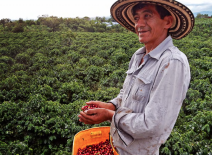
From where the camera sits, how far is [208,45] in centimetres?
1216

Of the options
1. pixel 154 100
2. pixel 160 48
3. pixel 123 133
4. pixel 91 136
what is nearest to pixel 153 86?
pixel 154 100

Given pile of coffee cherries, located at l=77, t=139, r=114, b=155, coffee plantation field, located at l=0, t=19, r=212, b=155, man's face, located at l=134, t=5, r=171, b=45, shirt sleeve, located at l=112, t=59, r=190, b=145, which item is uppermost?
man's face, located at l=134, t=5, r=171, b=45

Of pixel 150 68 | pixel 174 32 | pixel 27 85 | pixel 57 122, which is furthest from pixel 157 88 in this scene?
pixel 27 85

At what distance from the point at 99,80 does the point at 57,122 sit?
3351 mm

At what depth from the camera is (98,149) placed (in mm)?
2605

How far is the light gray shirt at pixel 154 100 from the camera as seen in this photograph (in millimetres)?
→ 1281

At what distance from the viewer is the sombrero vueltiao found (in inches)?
55.6

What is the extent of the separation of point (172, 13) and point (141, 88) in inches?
27.6

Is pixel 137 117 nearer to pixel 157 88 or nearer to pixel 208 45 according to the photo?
pixel 157 88

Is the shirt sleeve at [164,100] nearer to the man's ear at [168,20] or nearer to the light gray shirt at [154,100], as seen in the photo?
the light gray shirt at [154,100]

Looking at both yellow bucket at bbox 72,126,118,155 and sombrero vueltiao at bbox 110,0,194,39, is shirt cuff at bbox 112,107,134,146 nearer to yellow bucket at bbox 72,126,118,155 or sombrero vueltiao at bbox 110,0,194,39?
sombrero vueltiao at bbox 110,0,194,39

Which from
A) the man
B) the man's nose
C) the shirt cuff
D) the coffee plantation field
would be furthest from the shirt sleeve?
the coffee plantation field

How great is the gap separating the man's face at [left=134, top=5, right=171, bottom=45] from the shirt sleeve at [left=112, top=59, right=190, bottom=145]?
1.14 feet

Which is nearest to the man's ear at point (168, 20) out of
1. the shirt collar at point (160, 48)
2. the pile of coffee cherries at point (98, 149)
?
the shirt collar at point (160, 48)
